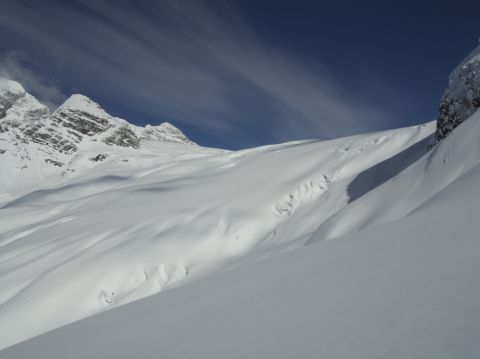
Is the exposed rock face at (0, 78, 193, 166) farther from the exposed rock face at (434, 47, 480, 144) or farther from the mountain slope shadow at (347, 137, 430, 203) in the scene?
the exposed rock face at (434, 47, 480, 144)

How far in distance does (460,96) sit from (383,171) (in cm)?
436

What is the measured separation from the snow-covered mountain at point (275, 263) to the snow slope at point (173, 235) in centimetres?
8

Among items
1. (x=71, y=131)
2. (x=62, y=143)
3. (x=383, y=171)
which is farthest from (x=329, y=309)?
(x=71, y=131)

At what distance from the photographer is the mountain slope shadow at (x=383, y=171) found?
1375 centimetres

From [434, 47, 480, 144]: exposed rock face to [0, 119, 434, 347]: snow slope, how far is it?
2633mm

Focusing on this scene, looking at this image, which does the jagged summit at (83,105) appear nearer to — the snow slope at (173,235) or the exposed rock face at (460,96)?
the snow slope at (173,235)

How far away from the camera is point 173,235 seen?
48.7 ft

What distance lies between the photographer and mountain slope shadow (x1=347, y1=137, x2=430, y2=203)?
45.1 feet

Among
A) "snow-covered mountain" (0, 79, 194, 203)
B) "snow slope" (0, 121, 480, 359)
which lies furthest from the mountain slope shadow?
"snow-covered mountain" (0, 79, 194, 203)

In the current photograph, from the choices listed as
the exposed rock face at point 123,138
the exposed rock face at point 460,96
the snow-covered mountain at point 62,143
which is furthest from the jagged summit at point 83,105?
the exposed rock face at point 460,96

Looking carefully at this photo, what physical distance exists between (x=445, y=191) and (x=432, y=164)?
122 inches

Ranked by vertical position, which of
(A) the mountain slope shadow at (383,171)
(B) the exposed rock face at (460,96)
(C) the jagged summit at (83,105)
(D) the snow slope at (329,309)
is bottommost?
(D) the snow slope at (329,309)

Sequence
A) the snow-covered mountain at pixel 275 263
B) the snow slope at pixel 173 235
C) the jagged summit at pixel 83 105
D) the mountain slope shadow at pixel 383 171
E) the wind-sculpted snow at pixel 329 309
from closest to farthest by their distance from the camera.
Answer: the wind-sculpted snow at pixel 329 309
the snow-covered mountain at pixel 275 263
the snow slope at pixel 173 235
the mountain slope shadow at pixel 383 171
the jagged summit at pixel 83 105

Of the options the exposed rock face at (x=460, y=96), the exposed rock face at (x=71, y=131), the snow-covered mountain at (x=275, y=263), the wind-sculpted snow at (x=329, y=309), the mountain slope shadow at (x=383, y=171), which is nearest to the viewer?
the wind-sculpted snow at (x=329, y=309)
